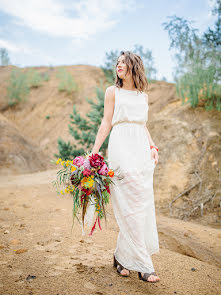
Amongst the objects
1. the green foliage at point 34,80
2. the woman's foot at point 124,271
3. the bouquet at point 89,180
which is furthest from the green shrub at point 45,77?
the woman's foot at point 124,271

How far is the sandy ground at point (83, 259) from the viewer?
7.17ft

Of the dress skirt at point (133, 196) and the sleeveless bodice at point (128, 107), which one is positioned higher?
the sleeveless bodice at point (128, 107)

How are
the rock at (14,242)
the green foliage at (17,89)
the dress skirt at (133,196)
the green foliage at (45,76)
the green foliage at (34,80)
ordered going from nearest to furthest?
the dress skirt at (133,196), the rock at (14,242), the green foliage at (17,89), the green foliage at (34,80), the green foliage at (45,76)

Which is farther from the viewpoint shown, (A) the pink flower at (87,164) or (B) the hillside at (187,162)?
(B) the hillside at (187,162)

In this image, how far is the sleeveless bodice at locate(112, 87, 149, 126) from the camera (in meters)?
2.54

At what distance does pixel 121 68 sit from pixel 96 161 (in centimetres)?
99

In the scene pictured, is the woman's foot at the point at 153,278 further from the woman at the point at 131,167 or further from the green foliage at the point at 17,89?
the green foliage at the point at 17,89

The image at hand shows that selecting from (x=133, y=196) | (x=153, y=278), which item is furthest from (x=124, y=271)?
(x=133, y=196)

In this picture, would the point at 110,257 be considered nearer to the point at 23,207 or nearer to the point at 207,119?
the point at 23,207

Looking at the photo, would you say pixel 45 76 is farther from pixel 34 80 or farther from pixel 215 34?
pixel 215 34

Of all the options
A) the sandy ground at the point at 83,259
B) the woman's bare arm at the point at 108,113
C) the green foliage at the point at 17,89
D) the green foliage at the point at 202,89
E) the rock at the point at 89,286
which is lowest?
the sandy ground at the point at 83,259

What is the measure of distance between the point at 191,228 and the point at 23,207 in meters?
3.04

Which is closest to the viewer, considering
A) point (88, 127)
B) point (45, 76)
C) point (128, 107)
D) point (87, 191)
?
point (87, 191)

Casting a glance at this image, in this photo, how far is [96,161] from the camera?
231 cm
